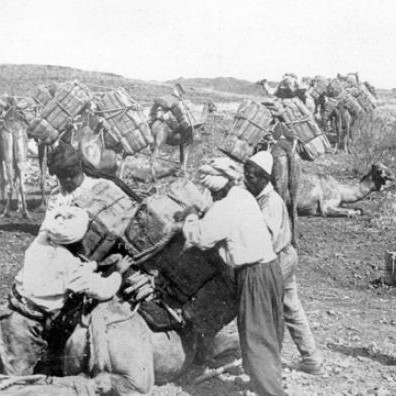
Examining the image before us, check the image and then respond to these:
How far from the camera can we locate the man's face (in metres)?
5.25

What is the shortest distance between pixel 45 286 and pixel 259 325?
4.96 feet

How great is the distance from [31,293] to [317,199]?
9446 mm

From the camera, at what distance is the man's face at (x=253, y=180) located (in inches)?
207

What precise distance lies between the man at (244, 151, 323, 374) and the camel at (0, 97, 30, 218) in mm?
7942

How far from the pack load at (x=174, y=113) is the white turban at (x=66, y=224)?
10684 millimetres

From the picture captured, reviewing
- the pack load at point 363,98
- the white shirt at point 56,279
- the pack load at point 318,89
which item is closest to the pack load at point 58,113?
the white shirt at point 56,279

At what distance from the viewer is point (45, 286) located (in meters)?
4.75

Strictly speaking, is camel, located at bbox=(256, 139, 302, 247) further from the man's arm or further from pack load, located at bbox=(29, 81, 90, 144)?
pack load, located at bbox=(29, 81, 90, 144)

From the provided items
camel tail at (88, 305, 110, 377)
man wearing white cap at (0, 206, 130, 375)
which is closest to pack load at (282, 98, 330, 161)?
man wearing white cap at (0, 206, 130, 375)

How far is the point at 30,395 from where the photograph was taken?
170 inches

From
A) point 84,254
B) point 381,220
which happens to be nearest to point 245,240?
point 84,254

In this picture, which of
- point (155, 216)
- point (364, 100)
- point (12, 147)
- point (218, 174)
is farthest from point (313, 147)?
point (364, 100)

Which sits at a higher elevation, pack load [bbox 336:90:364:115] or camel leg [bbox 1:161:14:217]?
pack load [bbox 336:90:364:115]

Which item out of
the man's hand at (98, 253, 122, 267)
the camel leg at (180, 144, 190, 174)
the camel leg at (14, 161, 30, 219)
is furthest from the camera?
the camel leg at (180, 144, 190, 174)
